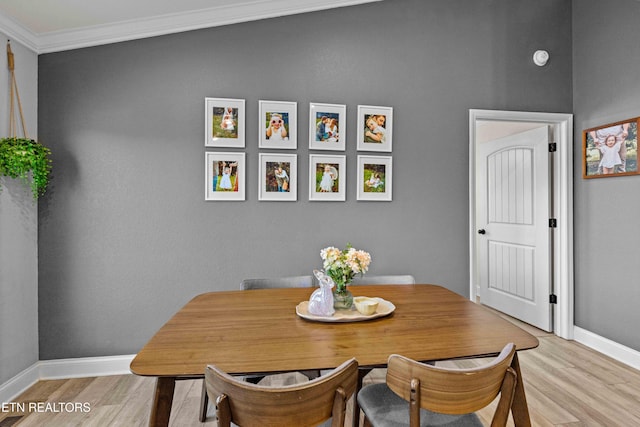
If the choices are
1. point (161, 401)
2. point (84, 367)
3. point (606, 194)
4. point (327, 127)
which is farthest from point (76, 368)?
point (606, 194)

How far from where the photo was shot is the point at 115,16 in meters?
2.48

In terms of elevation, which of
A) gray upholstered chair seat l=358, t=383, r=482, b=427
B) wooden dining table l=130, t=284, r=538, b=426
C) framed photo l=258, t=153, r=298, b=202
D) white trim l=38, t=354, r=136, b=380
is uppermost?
framed photo l=258, t=153, r=298, b=202

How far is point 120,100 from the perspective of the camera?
8.63 ft

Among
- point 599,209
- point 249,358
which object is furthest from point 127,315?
point 599,209

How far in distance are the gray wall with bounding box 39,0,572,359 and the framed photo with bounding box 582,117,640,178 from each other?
42 cm

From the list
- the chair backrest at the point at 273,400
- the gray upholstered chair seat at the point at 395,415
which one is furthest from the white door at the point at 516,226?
the chair backrest at the point at 273,400

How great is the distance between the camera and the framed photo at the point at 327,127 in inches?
111

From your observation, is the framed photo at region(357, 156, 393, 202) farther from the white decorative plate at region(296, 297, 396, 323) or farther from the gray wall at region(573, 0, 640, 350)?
the gray wall at region(573, 0, 640, 350)

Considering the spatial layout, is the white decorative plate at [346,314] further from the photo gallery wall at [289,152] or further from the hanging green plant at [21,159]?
the hanging green plant at [21,159]

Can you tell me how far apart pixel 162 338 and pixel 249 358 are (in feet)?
1.31

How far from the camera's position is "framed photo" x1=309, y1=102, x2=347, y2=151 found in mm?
2828

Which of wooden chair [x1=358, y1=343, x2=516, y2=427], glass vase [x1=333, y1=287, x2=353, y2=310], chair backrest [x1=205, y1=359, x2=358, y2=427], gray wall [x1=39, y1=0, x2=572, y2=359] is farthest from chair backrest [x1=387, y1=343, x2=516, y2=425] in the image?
gray wall [x1=39, y1=0, x2=572, y2=359]

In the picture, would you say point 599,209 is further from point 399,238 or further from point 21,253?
point 21,253

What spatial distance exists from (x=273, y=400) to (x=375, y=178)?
2.21 metres
